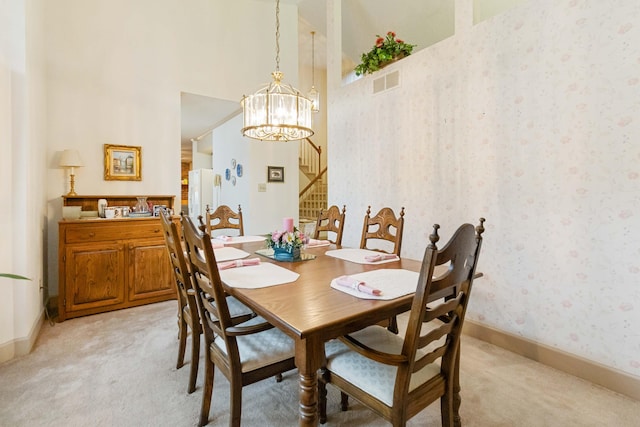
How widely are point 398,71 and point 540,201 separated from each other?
6.02 ft

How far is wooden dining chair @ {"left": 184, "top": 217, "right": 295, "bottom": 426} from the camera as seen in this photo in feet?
4.25

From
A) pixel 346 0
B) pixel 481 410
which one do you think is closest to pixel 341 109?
pixel 346 0

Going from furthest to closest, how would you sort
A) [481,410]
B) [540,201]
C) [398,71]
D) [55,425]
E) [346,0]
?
1. [346,0]
2. [398,71]
3. [540,201]
4. [481,410]
5. [55,425]

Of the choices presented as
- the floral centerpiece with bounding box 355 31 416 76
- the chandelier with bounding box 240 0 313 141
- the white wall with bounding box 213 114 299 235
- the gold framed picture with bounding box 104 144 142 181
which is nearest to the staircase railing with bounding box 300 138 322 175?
the white wall with bounding box 213 114 299 235

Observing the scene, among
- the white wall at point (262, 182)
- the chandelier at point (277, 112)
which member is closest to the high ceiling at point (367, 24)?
the white wall at point (262, 182)

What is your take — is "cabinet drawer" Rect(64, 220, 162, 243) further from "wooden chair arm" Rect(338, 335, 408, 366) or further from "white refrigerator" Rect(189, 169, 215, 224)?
"white refrigerator" Rect(189, 169, 215, 224)

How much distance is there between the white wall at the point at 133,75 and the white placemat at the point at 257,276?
260 cm

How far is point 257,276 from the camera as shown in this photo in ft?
5.31

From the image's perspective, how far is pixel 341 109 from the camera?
12.8ft

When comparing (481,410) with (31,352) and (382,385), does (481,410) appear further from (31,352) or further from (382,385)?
(31,352)

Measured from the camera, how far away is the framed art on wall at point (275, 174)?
16.3 ft

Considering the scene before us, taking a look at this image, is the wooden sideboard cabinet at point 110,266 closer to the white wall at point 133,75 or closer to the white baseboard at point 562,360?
the white wall at point 133,75

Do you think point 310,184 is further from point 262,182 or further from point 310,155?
point 262,182

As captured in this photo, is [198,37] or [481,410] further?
[198,37]
